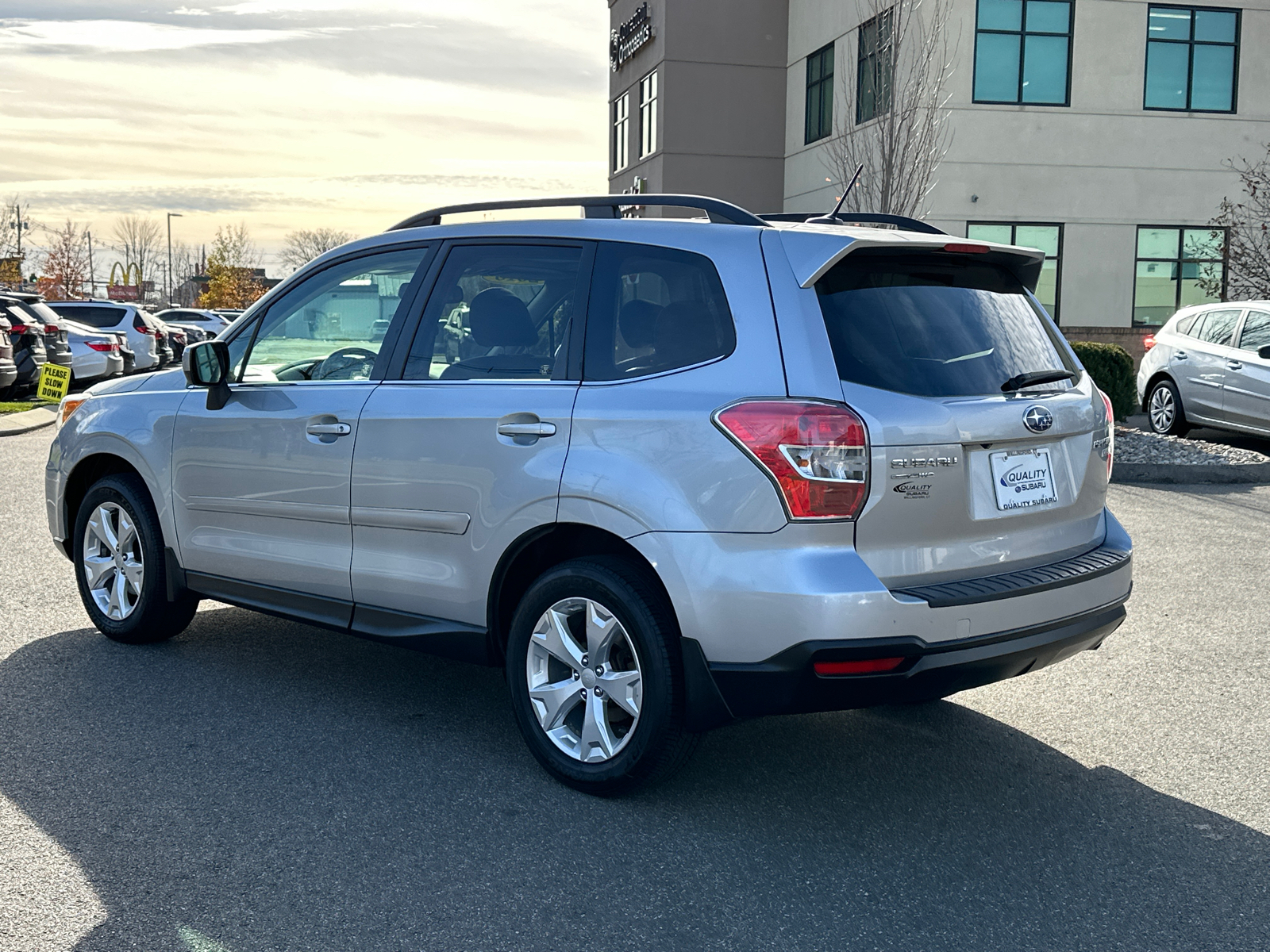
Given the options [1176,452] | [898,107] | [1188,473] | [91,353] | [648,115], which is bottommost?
[1188,473]

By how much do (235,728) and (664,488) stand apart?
209cm

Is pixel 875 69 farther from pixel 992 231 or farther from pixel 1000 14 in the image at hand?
pixel 992 231

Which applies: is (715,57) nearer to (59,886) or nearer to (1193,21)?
(1193,21)

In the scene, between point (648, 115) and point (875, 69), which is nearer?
point (875, 69)

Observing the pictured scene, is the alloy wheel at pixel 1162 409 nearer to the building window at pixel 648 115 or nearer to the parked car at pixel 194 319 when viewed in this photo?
the building window at pixel 648 115

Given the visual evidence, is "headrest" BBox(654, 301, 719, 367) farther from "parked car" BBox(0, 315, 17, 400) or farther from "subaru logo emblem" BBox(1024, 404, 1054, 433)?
"parked car" BBox(0, 315, 17, 400)

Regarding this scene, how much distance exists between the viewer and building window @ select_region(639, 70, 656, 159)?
3812 cm

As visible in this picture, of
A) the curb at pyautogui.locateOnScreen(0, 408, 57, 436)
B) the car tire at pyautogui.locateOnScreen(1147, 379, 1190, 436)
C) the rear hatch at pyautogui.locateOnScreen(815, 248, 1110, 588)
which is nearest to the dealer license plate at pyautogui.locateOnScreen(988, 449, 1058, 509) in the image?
the rear hatch at pyautogui.locateOnScreen(815, 248, 1110, 588)

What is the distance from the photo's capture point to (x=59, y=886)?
357 centimetres

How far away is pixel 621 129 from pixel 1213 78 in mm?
20033

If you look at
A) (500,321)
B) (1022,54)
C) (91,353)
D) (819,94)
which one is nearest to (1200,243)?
(1022,54)

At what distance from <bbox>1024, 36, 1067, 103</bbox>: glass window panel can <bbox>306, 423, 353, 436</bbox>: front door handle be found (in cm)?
2521

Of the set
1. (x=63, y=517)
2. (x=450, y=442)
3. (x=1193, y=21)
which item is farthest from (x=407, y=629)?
(x=1193, y=21)

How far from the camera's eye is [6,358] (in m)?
19.3
